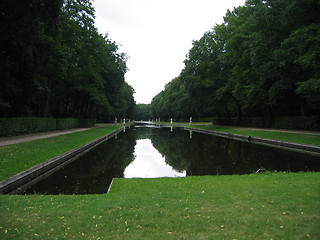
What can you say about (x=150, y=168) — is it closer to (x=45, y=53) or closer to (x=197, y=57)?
(x=45, y=53)

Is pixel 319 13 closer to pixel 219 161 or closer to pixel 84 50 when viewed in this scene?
pixel 219 161

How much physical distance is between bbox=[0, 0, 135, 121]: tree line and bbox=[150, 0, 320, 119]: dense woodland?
15127 mm

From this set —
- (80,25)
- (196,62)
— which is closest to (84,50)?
(80,25)

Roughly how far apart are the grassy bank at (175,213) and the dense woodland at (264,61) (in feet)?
44.7

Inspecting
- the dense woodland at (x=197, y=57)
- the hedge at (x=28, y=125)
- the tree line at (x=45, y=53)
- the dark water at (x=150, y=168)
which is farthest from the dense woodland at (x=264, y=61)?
the hedge at (x=28, y=125)

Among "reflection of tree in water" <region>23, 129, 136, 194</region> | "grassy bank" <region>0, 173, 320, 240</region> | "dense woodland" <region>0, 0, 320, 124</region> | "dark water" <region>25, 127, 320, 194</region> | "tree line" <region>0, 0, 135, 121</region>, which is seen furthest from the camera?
"dense woodland" <region>0, 0, 320, 124</region>

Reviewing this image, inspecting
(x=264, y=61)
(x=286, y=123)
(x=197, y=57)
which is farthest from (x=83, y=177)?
(x=197, y=57)

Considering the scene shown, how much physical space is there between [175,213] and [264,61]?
2148cm

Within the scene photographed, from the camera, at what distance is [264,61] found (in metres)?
22.1

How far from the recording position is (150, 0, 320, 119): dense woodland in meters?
17.1

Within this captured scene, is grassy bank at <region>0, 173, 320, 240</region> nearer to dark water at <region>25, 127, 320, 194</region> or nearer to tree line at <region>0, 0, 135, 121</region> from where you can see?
dark water at <region>25, 127, 320, 194</region>

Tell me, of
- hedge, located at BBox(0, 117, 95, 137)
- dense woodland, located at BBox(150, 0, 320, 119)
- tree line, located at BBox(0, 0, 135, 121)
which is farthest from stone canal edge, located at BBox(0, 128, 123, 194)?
dense woodland, located at BBox(150, 0, 320, 119)

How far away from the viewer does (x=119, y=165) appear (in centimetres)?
1091

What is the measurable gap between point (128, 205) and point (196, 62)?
38842mm
